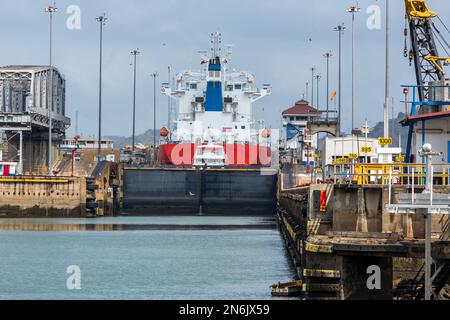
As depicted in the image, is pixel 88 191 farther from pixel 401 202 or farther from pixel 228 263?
pixel 401 202

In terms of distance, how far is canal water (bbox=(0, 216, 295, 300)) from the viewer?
4150 centimetres

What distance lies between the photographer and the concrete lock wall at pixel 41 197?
101 metres

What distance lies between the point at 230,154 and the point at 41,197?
2564cm

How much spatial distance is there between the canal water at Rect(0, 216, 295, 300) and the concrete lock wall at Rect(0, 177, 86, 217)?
8560 millimetres

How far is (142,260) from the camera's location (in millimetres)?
55750

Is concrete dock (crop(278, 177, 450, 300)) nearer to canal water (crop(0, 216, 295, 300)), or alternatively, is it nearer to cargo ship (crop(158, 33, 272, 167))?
canal water (crop(0, 216, 295, 300))

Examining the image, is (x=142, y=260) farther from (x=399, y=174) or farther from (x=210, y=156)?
(x=210, y=156)

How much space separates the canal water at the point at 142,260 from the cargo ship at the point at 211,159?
14942 mm

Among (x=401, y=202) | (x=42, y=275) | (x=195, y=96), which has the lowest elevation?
(x=42, y=275)

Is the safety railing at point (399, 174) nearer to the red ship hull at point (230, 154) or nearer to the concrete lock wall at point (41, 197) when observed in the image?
the concrete lock wall at point (41, 197)

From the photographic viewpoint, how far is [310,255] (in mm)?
31797

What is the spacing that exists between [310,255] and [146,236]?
44765 mm

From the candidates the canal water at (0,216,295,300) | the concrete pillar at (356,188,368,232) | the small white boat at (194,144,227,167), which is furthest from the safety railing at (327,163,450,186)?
the small white boat at (194,144,227,167)

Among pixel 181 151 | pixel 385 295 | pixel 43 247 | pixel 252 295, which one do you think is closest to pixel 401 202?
pixel 385 295
